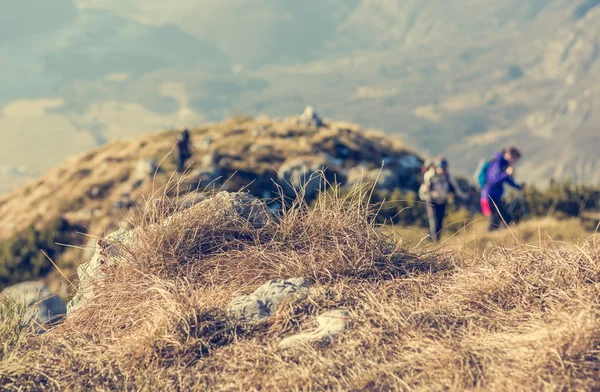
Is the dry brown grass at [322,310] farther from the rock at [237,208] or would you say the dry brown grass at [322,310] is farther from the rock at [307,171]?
the rock at [307,171]

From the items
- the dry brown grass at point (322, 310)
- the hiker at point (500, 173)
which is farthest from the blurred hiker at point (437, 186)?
the dry brown grass at point (322, 310)

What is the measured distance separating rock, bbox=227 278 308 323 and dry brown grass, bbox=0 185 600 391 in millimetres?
74

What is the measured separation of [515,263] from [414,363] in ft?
4.82

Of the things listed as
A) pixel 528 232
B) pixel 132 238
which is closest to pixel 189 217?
pixel 132 238

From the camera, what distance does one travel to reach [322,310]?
Answer: 3951 millimetres

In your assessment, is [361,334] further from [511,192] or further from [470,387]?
[511,192]

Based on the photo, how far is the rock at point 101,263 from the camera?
182 inches

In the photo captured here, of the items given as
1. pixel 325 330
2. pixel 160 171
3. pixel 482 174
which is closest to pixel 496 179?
pixel 482 174

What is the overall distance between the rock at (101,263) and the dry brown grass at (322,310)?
0.17 m

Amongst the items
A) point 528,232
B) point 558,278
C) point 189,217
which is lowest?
point 528,232

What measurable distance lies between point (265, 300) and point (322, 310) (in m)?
0.42

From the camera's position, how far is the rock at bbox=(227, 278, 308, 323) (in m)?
3.91

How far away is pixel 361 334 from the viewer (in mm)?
3596

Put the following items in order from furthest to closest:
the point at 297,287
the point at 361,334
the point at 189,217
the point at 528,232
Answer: the point at 528,232, the point at 189,217, the point at 297,287, the point at 361,334
